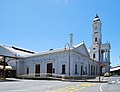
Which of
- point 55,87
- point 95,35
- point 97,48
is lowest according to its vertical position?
point 55,87

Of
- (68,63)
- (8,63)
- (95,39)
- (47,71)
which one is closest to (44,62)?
(47,71)

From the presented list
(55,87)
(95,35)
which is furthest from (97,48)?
(55,87)

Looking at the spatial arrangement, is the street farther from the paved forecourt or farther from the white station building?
the white station building

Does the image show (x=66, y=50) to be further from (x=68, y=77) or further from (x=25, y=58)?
(x=25, y=58)

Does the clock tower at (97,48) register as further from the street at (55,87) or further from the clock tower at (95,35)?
the street at (55,87)

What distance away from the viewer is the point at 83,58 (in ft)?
184

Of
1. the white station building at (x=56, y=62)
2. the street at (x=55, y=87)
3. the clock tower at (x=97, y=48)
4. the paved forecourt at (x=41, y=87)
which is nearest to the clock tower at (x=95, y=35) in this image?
the clock tower at (x=97, y=48)

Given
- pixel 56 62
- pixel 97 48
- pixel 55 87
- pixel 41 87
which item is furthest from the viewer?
pixel 97 48

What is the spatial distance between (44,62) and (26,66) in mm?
8658

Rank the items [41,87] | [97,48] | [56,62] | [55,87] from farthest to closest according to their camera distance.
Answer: [97,48] < [56,62] < [55,87] < [41,87]

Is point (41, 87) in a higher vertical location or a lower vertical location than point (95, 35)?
lower

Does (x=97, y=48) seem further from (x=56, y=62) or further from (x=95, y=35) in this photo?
(x=56, y=62)

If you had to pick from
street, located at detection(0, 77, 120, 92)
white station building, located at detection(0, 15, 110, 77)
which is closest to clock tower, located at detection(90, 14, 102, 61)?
white station building, located at detection(0, 15, 110, 77)

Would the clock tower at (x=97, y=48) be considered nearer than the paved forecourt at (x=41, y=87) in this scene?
No
